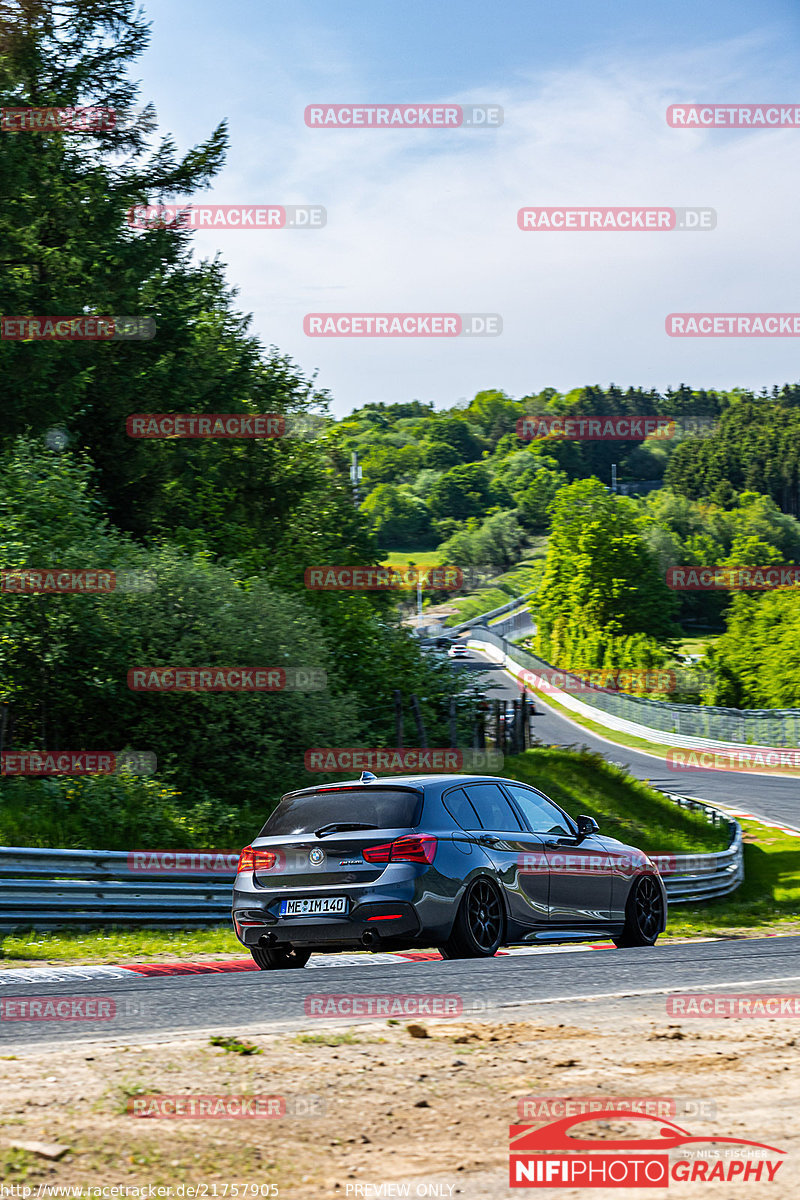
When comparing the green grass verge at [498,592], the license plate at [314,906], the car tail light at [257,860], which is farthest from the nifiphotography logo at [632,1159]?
the green grass verge at [498,592]

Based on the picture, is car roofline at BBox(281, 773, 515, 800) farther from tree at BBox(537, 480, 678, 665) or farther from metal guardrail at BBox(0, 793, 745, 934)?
tree at BBox(537, 480, 678, 665)

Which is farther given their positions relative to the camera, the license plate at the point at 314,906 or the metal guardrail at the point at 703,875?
the metal guardrail at the point at 703,875

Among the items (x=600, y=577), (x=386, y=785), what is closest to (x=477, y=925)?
(x=386, y=785)

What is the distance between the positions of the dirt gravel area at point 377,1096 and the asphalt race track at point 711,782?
20018mm

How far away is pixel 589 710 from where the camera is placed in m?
76.9

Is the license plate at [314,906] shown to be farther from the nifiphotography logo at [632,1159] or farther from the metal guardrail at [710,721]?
the metal guardrail at [710,721]

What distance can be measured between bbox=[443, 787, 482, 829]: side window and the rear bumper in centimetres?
95

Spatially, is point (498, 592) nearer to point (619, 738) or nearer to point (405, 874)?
point (619, 738)

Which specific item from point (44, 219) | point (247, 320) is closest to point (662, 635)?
point (247, 320)

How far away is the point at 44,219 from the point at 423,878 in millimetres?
19893

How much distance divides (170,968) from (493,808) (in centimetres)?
277

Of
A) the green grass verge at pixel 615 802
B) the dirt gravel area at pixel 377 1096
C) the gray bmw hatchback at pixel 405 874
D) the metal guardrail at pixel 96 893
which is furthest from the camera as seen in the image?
the green grass verge at pixel 615 802

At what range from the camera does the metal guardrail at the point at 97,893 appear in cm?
1179

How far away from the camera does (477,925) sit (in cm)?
948
